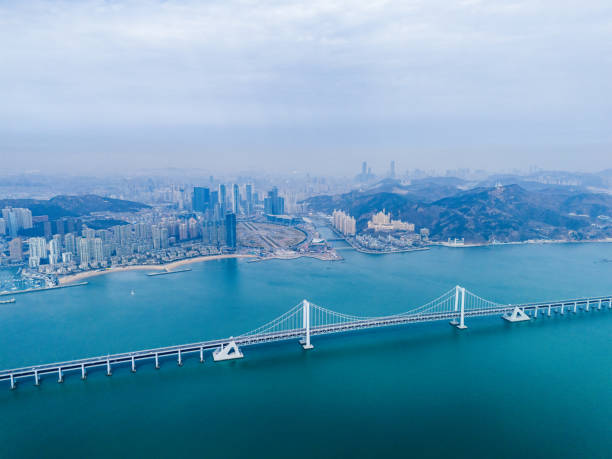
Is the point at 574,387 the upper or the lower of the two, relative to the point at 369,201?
lower

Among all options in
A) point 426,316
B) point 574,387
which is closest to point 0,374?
point 426,316

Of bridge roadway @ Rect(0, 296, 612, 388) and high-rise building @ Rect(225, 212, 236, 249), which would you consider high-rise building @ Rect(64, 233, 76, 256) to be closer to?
high-rise building @ Rect(225, 212, 236, 249)

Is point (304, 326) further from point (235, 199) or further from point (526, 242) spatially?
point (235, 199)

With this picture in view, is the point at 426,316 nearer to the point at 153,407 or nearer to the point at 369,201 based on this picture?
the point at 153,407

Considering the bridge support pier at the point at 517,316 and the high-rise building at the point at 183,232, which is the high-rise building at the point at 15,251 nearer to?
the high-rise building at the point at 183,232

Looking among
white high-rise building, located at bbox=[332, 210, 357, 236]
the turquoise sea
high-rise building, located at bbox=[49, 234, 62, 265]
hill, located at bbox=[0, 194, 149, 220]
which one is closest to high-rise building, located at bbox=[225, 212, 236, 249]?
the turquoise sea

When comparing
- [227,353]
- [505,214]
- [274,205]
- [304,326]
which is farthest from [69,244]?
[505,214]
